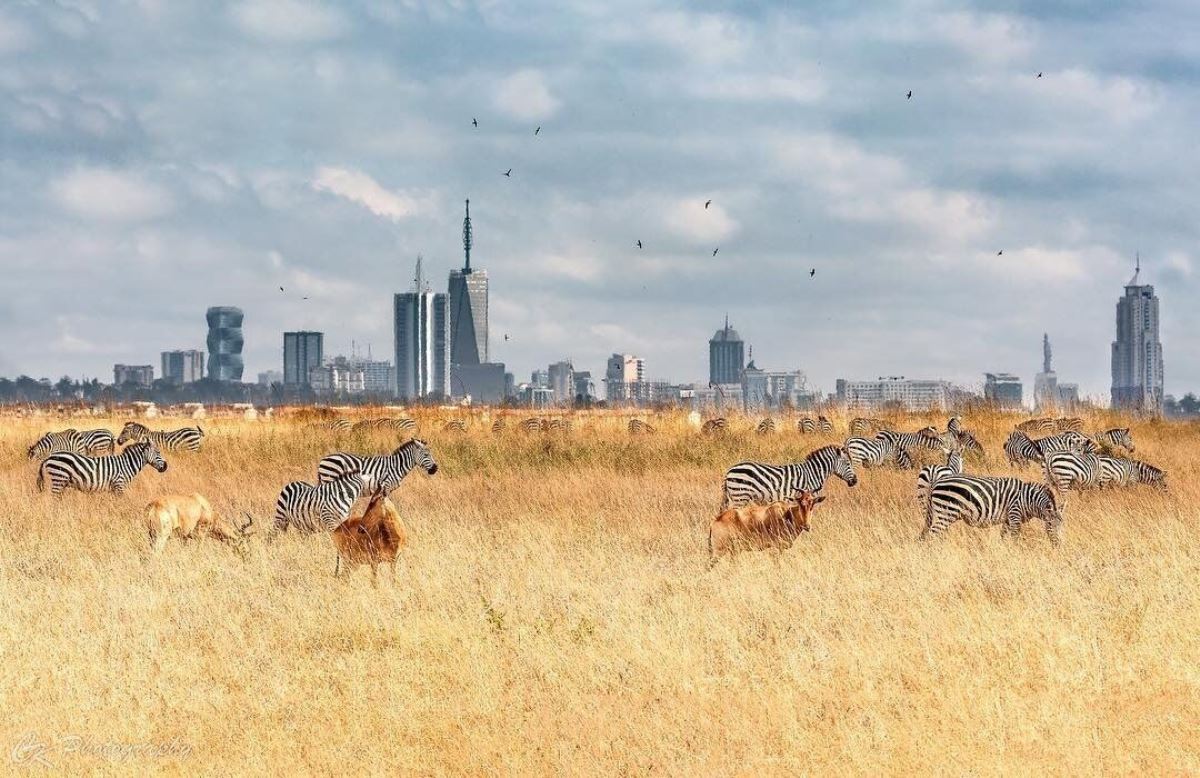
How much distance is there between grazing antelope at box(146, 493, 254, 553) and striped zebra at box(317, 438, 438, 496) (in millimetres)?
4317

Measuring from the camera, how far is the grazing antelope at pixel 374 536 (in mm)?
13266

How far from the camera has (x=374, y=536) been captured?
1335 centimetres

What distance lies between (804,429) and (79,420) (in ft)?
109

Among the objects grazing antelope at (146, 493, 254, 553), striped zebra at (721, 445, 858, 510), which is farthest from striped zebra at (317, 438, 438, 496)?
striped zebra at (721, 445, 858, 510)

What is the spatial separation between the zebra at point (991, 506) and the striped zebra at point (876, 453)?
28.9ft

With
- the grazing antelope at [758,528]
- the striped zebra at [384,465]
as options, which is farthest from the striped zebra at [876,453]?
the grazing antelope at [758,528]

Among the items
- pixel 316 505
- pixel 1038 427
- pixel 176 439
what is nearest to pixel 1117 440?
pixel 1038 427

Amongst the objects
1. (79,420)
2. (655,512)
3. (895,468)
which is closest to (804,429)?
(895,468)

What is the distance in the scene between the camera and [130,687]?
9539mm

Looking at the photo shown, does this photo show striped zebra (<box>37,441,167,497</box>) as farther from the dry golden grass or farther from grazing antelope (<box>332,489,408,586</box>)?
grazing antelope (<box>332,489,408,586</box>)

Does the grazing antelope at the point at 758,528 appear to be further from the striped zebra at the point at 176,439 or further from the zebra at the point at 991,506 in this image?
the striped zebra at the point at 176,439

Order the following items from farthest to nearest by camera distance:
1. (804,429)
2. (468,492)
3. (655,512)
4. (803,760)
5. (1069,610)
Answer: (804,429)
(468,492)
(655,512)
(1069,610)
(803,760)

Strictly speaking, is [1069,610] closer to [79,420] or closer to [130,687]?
[130,687]

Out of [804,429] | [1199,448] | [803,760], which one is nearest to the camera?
[803,760]
